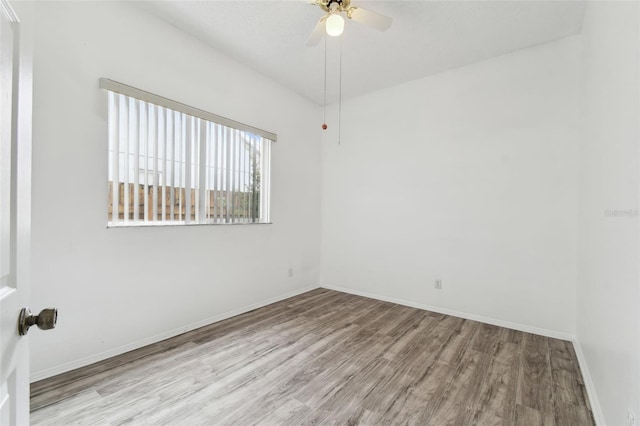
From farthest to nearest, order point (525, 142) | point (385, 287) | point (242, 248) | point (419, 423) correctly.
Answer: point (385, 287)
point (242, 248)
point (525, 142)
point (419, 423)

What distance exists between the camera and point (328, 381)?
200 centimetres

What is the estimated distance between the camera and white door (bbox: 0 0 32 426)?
65cm

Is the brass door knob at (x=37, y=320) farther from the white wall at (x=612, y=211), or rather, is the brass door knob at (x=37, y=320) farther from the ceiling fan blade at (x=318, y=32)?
the ceiling fan blade at (x=318, y=32)

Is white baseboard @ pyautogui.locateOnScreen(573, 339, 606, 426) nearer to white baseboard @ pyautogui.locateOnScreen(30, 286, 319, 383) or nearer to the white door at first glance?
the white door

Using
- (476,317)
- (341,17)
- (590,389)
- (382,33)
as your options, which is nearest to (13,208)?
(341,17)

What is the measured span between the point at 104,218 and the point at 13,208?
5.77 ft

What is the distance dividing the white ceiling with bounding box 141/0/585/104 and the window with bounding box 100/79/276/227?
769 mm

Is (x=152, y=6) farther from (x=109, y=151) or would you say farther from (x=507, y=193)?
(x=507, y=193)

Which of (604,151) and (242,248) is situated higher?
(604,151)

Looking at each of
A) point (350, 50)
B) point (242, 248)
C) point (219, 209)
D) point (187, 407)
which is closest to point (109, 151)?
point (219, 209)

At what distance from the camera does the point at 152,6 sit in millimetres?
2377

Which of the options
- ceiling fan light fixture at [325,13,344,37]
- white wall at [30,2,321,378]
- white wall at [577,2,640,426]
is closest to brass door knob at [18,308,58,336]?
white wall at [30,2,321,378]

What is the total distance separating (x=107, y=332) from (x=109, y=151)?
144 cm

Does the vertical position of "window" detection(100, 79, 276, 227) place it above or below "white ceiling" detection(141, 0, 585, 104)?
below
